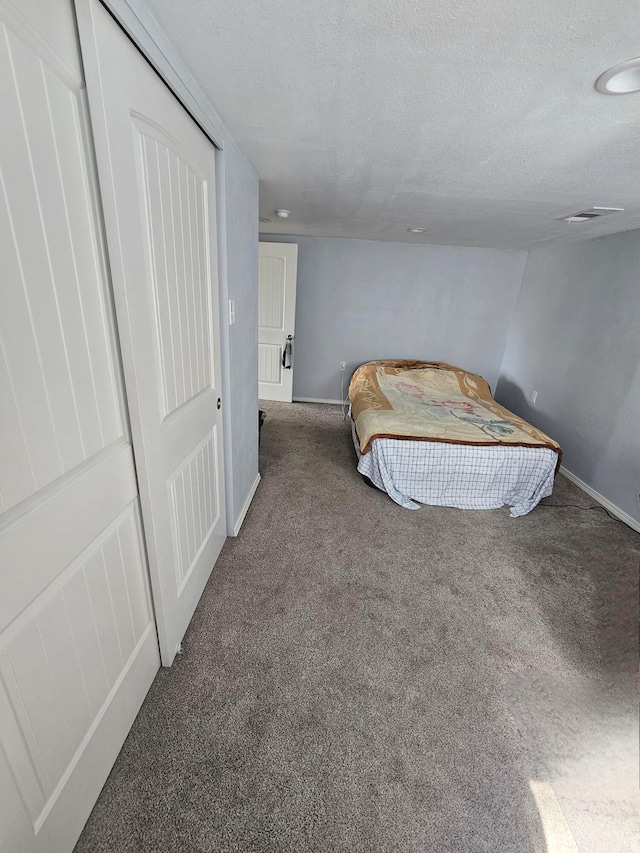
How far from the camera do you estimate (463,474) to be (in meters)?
2.52

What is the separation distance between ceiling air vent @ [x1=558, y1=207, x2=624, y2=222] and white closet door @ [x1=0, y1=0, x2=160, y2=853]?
2.70 metres

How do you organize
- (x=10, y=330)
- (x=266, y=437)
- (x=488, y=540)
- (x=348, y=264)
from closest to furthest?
(x=10, y=330) < (x=488, y=540) < (x=266, y=437) < (x=348, y=264)

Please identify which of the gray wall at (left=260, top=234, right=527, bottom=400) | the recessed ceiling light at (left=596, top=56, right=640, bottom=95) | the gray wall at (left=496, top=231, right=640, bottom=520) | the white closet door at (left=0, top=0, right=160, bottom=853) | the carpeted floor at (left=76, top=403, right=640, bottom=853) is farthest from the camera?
the gray wall at (left=260, top=234, right=527, bottom=400)

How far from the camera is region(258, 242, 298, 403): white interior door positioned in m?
3.95

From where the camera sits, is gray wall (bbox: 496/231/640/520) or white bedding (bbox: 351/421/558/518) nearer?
white bedding (bbox: 351/421/558/518)

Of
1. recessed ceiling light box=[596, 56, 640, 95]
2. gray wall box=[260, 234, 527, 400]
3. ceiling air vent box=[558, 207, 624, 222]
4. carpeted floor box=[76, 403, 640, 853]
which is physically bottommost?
carpeted floor box=[76, 403, 640, 853]

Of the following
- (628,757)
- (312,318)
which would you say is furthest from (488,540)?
(312,318)

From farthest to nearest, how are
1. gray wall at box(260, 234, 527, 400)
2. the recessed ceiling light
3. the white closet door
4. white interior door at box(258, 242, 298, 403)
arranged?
gray wall at box(260, 234, 527, 400) < white interior door at box(258, 242, 298, 403) < the recessed ceiling light < the white closet door

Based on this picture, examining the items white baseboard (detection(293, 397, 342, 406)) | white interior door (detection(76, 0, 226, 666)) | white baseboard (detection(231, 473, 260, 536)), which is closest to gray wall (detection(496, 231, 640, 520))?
white baseboard (detection(293, 397, 342, 406))

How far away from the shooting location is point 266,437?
358cm

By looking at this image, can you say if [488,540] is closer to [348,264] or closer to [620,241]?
[620,241]

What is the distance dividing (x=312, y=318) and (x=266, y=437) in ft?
5.71

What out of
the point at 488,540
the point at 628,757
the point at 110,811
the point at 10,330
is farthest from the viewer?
the point at 488,540

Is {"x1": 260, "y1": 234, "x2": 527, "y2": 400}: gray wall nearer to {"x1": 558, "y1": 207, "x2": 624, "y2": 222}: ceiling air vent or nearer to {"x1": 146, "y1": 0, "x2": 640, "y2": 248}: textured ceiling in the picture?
{"x1": 558, "y1": 207, "x2": 624, "y2": 222}: ceiling air vent
